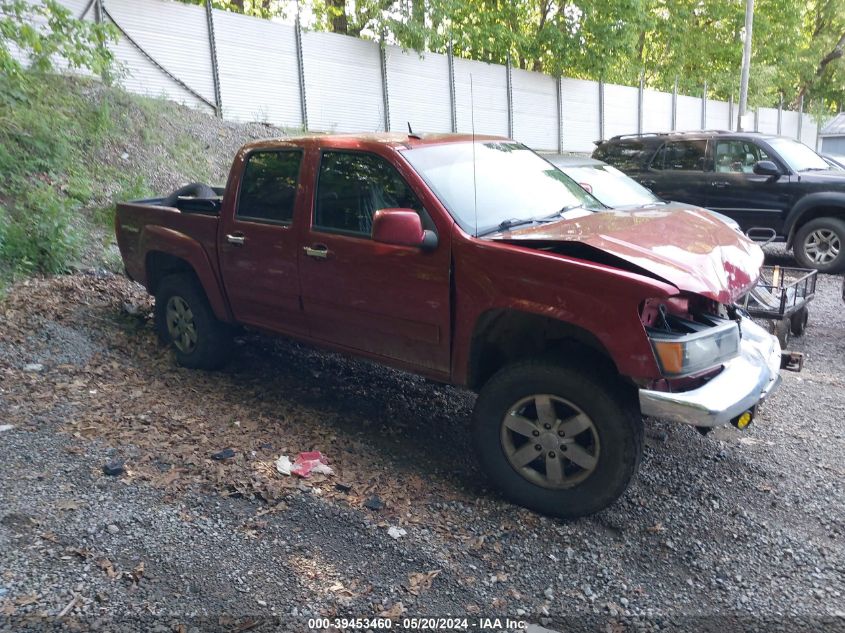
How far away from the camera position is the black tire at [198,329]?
5828 mm

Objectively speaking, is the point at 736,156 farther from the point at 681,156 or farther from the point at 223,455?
the point at 223,455

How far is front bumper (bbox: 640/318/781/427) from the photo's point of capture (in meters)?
3.39

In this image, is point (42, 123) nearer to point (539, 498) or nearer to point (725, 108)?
point (539, 498)

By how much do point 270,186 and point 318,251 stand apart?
2.67 feet

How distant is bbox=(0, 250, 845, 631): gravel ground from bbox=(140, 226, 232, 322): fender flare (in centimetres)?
64

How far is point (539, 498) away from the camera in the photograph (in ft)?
12.5

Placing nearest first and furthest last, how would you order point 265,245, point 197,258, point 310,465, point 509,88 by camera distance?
point 310,465 → point 265,245 → point 197,258 → point 509,88

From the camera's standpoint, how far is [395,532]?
3645mm

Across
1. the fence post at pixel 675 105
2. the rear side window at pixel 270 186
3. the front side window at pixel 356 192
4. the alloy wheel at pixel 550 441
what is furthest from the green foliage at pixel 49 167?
the fence post at pixel 675 105

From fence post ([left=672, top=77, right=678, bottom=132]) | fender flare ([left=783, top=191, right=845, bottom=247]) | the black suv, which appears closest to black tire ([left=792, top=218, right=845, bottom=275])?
the black suv

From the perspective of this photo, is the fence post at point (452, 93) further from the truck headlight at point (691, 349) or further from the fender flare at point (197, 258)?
the truck headlight at point (691, 349)

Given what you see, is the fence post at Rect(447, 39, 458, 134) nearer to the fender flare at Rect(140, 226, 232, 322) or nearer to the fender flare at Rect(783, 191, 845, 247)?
the fender flare at Rect(783, 191, 845, 247)

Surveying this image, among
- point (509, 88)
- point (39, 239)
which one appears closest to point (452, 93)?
point (509, 88)

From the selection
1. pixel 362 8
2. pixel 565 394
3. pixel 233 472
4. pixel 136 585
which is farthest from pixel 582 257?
pixel 362 8
